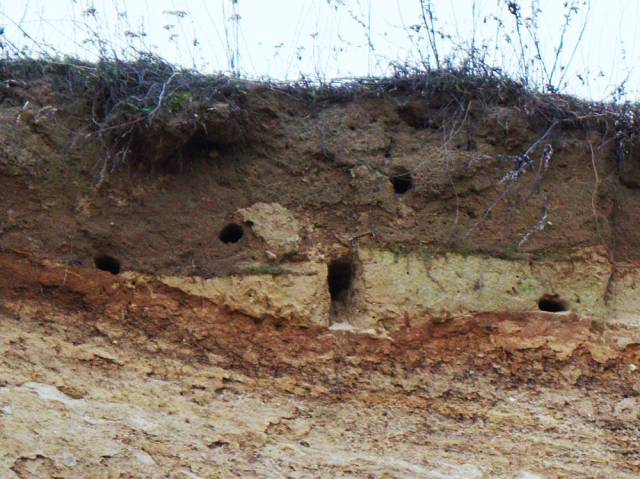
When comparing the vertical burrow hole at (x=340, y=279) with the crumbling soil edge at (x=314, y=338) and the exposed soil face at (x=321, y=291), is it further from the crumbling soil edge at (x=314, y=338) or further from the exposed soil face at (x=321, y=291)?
the crumbling soil edge at (x=314, y=338)

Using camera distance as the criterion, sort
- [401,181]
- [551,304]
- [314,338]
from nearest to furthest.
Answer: [314,338], [551,304], [401,181]

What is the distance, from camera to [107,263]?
4.75 m

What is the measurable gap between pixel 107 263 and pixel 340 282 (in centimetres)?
108

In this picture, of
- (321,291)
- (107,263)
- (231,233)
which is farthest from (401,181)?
(107,263)

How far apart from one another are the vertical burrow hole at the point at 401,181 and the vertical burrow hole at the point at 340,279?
44cm

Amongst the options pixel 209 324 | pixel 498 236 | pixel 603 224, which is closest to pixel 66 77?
pixel 209 324

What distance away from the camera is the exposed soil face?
4.40 meters

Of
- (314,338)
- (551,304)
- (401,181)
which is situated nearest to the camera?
(314,338)

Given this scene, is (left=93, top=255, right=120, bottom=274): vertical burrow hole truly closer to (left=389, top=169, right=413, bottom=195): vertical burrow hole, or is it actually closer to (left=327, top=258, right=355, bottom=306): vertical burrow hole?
(left=327, top=258, right=355, bottom=306): vertical burrow hole

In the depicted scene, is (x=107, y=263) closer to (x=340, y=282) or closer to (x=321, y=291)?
(x=321, y=291)

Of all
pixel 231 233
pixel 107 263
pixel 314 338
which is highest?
pixel 231 233

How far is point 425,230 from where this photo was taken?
4867 millimetres

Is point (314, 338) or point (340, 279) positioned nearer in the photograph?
point (314, 338)

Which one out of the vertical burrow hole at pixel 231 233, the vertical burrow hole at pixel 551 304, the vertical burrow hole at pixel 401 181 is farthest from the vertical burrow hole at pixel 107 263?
the vertical burrow hole at pixel 551 304
